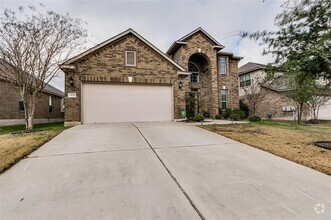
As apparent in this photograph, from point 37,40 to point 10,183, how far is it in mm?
8494

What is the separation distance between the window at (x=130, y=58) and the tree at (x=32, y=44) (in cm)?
310

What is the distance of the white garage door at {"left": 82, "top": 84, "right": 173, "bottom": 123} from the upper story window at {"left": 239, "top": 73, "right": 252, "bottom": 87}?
14.0 meters

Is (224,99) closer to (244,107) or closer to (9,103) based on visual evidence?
(244,107)

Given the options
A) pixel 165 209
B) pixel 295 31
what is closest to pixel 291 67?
pixel 295 31

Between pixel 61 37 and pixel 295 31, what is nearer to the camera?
pixel 295 31

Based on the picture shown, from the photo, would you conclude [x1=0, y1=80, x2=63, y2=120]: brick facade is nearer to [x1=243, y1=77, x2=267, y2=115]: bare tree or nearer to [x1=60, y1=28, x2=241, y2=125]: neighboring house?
[x1=60, y1=28, x2=241, y2=125]: neighboring house

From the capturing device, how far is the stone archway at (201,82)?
16.2 m

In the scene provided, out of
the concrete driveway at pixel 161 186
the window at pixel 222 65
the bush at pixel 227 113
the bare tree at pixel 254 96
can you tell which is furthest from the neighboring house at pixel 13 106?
the bare tree at pixel 254 96

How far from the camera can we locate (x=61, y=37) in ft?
31.5

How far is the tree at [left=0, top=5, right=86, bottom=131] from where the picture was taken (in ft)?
27.3

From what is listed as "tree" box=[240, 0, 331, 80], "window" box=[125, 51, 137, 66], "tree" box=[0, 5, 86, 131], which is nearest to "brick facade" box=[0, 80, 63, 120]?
"tree" box=[0, 5, 86, 131]

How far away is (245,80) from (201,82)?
8311 millimetres

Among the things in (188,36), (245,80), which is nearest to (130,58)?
(188,36)

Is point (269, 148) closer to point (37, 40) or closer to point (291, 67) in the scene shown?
point (291, 67)
